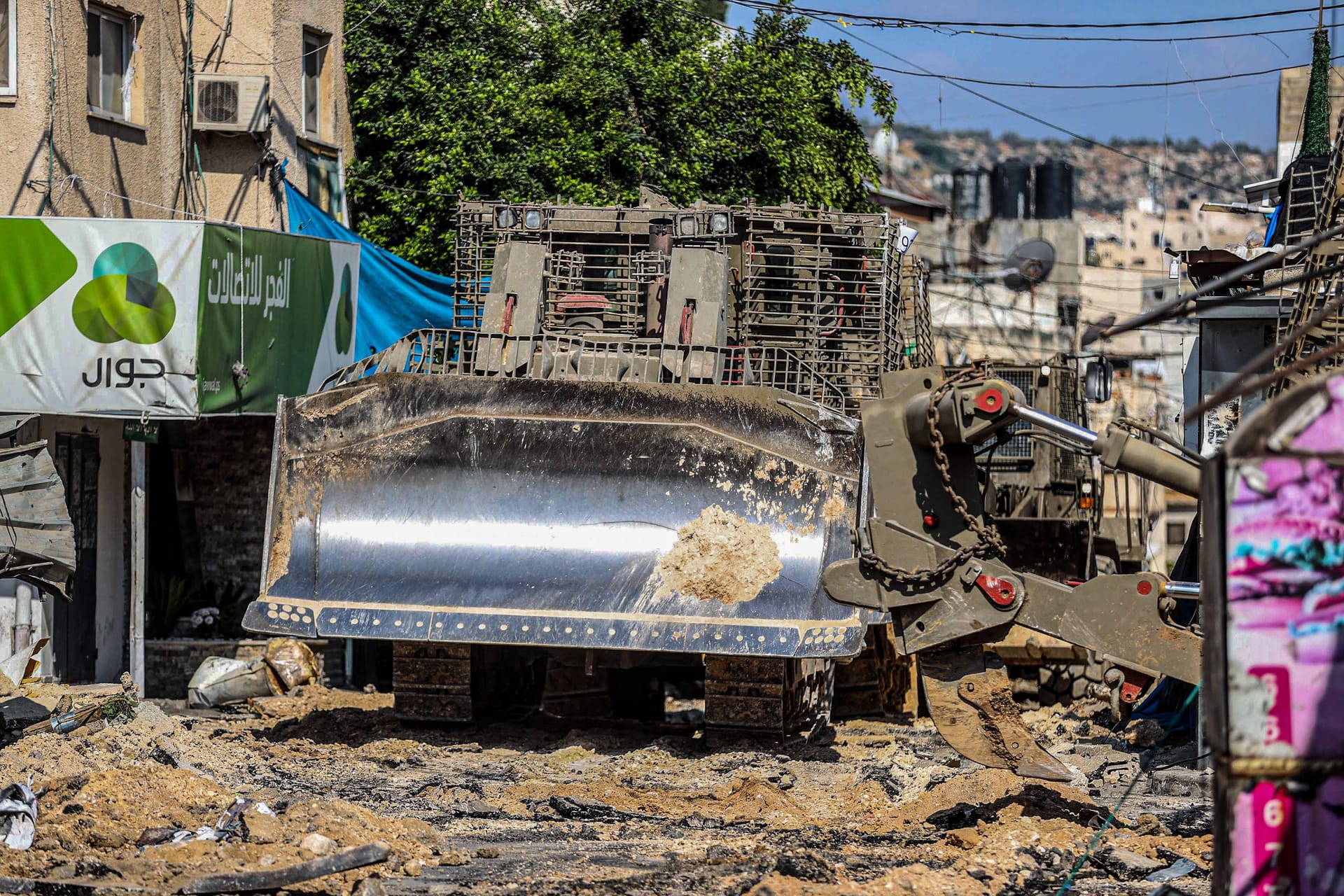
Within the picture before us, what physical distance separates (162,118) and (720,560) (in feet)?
28.9

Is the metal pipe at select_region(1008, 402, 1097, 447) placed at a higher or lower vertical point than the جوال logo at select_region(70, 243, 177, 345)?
lower

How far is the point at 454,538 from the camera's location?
9.50 meters

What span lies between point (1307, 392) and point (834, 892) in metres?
2.70

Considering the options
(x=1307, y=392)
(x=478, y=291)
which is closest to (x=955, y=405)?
(x=1307, y=392)

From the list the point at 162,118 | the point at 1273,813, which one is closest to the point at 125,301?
the point at 162,118

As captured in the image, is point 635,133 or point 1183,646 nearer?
point 1183,646

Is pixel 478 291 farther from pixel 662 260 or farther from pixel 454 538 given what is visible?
pixel 454 538

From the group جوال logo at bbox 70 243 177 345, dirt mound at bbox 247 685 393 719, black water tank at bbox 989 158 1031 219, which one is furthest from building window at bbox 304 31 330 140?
black water tank at bbox 989 158 1031 219

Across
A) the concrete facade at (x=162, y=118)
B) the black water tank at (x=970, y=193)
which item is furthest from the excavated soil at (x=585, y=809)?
the black water tank at (x=970, y=193)

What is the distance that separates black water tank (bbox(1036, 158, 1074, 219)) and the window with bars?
35.5 meters

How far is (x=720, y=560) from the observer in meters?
9.27

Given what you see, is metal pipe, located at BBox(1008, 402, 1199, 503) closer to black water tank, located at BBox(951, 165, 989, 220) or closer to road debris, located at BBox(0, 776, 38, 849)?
road debris, located at BBox(0, 776, 38, 849)

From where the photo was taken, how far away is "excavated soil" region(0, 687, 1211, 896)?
623cm

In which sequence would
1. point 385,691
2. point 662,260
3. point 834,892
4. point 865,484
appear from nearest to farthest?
point 834,892, point 865,484, point 662,260, point 385,691
